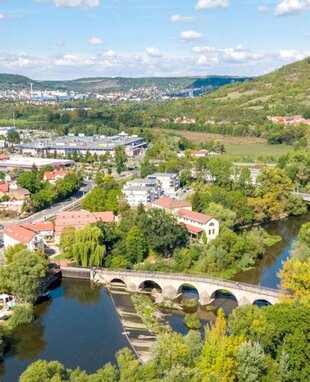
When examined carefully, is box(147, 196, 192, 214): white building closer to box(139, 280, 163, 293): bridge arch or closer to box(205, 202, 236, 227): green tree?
box(205, 202, 236, 227): green tree

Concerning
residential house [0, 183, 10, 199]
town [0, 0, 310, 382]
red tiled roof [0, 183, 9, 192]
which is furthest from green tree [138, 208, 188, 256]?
red tiled roof [0, 183, 9, 192]

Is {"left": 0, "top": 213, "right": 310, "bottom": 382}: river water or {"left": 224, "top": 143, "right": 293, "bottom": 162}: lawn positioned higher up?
{"left": 224, "top": 143, "right": 293, "bottom": 162}: lawn

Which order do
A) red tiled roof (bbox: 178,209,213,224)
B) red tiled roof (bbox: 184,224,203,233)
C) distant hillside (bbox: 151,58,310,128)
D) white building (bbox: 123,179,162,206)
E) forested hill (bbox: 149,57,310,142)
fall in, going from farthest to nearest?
1. distant hillside (bbox: 151,58,310,128)
2. forested hill (bbox: 149,57,310,142)
3. white building (bbox: 123,179,162,206)
4. red tiled roof (bbox: 178,209,213,224)
5. red tiled roof (bbox: 184,224,203,233)

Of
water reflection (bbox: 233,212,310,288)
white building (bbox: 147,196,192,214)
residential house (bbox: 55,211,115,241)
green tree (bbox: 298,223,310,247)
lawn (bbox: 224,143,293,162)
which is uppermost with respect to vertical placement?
green tree (bbox: 298,223,310,247)

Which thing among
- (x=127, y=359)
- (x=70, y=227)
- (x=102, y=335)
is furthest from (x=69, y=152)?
(x=127, y=359)

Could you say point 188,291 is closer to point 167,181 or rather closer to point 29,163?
point 167,181

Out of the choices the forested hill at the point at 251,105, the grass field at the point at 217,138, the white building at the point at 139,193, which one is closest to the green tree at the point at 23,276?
the white building at the point at 139,193

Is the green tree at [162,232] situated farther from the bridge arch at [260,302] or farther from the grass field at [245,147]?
the grass field at [245,147]
